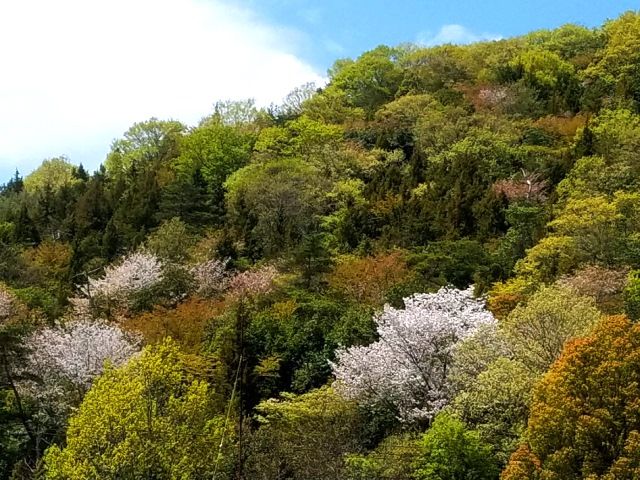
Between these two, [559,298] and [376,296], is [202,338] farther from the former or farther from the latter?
[559,298]

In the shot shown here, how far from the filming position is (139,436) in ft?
64.7

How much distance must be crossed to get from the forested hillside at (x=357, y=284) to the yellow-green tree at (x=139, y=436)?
68mm

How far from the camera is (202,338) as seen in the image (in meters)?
32.5

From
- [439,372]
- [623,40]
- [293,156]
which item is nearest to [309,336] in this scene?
[439,372]

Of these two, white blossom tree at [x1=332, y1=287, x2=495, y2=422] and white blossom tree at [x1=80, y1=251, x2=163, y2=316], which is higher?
white blossom tree at [x1=80, y1=251, x2=163, y2=316]

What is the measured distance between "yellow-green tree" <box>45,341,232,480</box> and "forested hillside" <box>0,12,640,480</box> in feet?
A: 0.22

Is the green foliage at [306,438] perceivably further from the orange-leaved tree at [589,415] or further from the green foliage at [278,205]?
the green foliage at [278,205]

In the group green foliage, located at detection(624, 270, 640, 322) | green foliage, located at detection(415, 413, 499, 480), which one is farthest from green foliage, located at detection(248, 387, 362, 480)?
green foliage, located at detection(624, 270, 640, 322)

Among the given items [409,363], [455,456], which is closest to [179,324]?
[409,363]

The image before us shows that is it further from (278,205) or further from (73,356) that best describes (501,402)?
(278,205)

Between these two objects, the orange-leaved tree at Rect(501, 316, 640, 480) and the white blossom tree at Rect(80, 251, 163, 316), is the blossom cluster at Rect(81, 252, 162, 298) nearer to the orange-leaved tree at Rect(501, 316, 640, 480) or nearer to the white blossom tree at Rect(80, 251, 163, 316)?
the white blossom tree at Rect(80, 251, 163, 316)

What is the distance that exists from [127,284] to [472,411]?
24419 mm

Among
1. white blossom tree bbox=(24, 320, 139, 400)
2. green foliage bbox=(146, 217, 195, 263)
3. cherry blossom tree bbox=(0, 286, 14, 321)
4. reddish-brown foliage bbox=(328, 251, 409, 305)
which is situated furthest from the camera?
green foliage bbox=(146, 217, 195, 263)

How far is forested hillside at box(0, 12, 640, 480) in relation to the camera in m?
19.2
